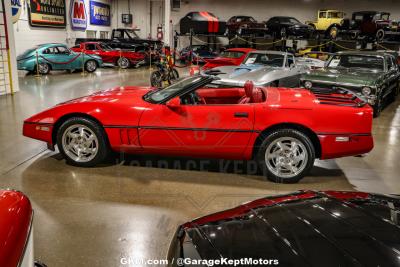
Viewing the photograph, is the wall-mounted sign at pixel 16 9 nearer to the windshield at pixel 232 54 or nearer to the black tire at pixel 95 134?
the windshield at pixel 232 54

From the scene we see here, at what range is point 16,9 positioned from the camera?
14.8 m

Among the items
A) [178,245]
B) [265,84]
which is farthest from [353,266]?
[265,84]

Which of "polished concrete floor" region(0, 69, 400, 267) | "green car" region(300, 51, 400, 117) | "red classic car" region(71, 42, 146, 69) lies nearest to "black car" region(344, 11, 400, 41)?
"green car" region(300, 51, 400, 117)

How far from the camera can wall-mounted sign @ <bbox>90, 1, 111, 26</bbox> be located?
22.4 m

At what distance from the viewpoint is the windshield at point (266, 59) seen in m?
9.24

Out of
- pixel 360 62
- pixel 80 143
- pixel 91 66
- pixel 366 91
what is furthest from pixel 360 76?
pixel 91 66

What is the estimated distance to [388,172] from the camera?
462cm

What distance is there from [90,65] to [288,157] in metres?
13.8

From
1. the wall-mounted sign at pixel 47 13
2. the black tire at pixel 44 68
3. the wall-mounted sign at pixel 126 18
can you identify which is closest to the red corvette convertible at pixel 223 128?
the black tire at pixel 44 68

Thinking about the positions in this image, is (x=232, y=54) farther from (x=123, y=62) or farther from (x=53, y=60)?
(x=123, y=62)

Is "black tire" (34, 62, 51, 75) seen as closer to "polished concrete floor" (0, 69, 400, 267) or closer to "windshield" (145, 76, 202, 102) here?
"polished concrete floor" (0, 69, 400, 267)

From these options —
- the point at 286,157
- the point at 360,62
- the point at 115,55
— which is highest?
the point at 115,55

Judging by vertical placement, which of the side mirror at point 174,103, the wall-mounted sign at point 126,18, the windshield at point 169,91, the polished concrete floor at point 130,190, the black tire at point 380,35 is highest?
the wall-mounted sign at point 126,18

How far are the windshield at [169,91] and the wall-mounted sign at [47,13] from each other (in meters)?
14.6
